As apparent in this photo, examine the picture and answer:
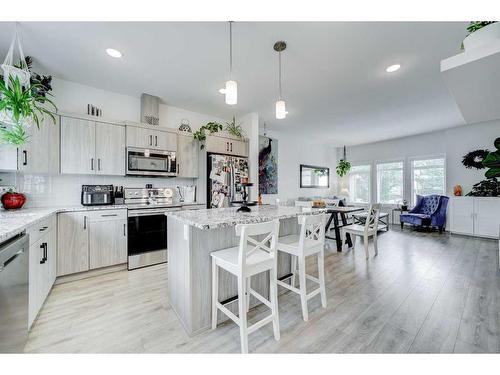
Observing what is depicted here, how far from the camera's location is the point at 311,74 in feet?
9.43

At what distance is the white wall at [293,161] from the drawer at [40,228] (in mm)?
3939

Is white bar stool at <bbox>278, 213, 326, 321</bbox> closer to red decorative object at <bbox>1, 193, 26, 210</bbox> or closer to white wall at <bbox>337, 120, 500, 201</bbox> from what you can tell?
red decorative object at <bbox>1, 193, 26, 210</bbox>

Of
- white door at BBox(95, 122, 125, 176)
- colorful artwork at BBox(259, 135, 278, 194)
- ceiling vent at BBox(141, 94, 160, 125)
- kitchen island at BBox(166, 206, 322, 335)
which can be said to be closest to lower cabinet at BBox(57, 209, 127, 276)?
white door at BBox(95, 122, 125, 176)

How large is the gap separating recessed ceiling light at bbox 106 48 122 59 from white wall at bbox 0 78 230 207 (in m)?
1.08

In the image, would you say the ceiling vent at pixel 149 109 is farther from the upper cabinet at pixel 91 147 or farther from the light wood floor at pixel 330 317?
the light wood floor at pixel 330 317

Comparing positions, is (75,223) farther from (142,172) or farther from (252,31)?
(252,31)

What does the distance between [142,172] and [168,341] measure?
2.42 m

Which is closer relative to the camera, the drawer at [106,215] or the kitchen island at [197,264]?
the kitchen island at [197,264]

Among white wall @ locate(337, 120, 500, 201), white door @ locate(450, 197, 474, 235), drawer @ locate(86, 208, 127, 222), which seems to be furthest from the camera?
white wall @ locate(337, 120, 500, 201)

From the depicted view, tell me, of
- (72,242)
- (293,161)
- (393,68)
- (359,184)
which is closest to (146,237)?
(72,242)

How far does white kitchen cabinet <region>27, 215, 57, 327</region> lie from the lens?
170cm

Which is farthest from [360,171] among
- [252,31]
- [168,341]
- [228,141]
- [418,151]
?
[168,341]

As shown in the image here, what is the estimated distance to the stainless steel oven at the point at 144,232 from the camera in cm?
297

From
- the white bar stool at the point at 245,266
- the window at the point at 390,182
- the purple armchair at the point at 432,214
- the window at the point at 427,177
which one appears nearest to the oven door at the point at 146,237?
the white bar stool at the point at 245,266
